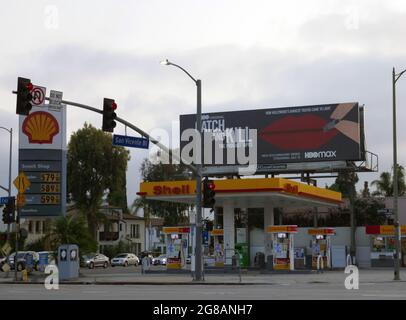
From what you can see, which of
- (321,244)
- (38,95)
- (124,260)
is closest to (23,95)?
(38,95)

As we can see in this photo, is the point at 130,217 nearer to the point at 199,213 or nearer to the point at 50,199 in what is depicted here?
the point at 50,199

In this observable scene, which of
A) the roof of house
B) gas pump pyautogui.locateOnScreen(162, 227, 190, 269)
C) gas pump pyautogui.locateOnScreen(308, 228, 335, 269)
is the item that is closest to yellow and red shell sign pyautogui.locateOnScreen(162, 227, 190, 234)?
gas pump pyautogui.locateOnScreen(162, 227, 190, 269)

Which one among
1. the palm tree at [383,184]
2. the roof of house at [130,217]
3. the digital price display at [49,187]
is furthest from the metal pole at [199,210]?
the roof of house at [130,217]

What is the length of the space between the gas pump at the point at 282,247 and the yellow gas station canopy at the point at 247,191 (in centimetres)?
243

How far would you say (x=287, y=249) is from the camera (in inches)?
1770

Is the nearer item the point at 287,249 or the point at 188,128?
the point at 287,249

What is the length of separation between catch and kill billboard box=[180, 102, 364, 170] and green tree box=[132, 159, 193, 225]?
2486cm

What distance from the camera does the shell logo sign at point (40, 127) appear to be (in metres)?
67.9

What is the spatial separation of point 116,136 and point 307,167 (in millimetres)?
30594

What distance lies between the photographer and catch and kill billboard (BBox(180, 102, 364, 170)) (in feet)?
181
